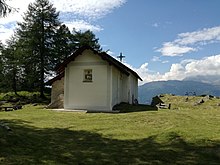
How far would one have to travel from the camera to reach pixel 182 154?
889 cm

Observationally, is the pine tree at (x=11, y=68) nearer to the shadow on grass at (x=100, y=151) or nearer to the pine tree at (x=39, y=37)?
the pine tree at (x=39, y=37)

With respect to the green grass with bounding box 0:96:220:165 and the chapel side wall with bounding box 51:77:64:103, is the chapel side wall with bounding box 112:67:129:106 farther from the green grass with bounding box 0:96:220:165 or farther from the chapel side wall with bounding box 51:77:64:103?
the green grass with bounding box 0:96:220:165

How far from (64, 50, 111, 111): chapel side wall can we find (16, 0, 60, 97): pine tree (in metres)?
14.2

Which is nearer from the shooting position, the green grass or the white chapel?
the green grass

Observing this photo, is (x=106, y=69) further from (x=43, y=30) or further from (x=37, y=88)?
(x=37, y=88)

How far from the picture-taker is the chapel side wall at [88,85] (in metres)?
23.8

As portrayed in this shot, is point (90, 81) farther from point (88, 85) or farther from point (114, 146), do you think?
point (114, 146)

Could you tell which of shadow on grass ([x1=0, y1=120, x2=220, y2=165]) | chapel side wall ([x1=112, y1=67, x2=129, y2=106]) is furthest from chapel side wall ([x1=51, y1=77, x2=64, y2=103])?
shadow on grass ([x1=0, y1=120, x2=220, y2=165])

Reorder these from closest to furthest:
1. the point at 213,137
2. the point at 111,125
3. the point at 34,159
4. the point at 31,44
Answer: the point at 34,159, the point at 213,137, the point at 111,125, the point at 31,44

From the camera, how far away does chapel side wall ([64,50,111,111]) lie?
23.8 meters

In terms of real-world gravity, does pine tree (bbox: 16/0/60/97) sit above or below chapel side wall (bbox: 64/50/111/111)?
above

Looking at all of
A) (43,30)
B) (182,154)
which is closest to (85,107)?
(182,154)

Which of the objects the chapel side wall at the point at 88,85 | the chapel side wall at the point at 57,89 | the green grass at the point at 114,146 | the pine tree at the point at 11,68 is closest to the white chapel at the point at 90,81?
the chapel side wall at the point at 88,85

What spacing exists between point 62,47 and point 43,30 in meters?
3.86
